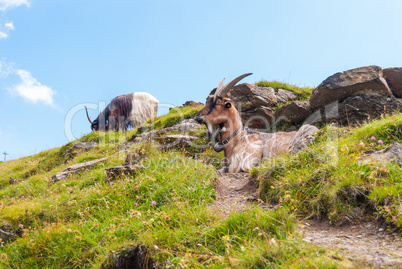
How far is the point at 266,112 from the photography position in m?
12.5

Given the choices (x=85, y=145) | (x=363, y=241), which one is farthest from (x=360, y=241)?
(x=85, y=145)

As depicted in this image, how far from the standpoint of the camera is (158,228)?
14.9ft

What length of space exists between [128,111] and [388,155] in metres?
20.4

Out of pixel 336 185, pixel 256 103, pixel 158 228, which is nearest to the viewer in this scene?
pixel 158 228

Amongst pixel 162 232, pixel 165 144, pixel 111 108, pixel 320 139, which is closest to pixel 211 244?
pixel 162 232

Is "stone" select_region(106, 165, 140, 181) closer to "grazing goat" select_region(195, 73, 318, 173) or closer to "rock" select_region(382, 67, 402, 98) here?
"grazing goat" select_region(195, 73, 318, 173)

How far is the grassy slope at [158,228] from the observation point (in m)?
3.34

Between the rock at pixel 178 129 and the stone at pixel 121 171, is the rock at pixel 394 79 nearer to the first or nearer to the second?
the rock at pixel 178 129

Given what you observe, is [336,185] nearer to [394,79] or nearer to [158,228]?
[158,228]

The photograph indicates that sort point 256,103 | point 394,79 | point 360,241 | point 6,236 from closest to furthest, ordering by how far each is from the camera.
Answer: point 360,241, point 6,236, point 394,79, point 256,103

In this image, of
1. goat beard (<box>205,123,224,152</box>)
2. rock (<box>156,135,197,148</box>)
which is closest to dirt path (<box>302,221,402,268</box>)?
goat beard (<box>205,123,224,152</box>)

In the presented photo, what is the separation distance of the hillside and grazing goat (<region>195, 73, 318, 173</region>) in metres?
1.54

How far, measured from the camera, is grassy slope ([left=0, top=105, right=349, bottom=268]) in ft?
11.0

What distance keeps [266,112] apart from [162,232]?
9.18 metres
